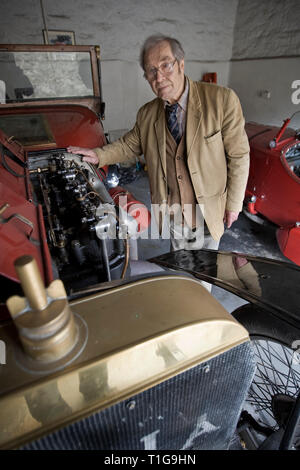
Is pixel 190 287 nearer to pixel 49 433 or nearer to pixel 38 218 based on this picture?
pixel 49 433

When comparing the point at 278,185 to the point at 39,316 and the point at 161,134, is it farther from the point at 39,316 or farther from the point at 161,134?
the point at 39,316

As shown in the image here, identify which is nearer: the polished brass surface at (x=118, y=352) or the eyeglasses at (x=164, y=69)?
the polished brass surface at (x=118, y=352)

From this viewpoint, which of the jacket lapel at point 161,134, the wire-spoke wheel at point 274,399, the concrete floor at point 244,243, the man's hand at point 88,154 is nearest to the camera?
the wire-spoke wheel at point 274,399

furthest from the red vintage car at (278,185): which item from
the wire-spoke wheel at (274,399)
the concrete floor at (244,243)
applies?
the wire-spoke wheel at (274,399)

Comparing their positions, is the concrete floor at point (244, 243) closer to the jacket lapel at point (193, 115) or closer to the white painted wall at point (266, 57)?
the jacket lapel at point (193, 115)

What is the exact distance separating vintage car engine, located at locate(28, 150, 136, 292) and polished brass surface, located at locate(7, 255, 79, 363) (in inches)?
17.5

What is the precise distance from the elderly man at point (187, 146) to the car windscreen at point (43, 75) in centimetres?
155

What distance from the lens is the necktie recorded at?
71.6 inches

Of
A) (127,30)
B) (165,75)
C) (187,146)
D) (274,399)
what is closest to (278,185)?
(187,146)

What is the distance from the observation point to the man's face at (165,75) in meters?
1.56

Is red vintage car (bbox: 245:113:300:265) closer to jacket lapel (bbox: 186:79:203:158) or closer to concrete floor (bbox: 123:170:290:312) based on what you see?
concrete floor (bbox: 123:170:290:312)

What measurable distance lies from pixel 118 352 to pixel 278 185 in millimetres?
2862

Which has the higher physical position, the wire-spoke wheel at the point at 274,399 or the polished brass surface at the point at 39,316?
the polished brass surface at the point at 39,316
